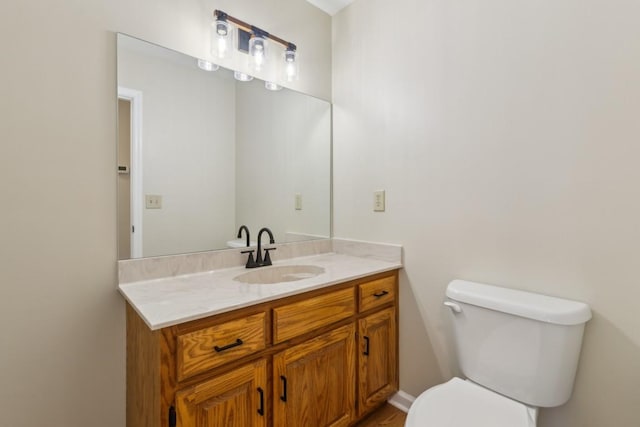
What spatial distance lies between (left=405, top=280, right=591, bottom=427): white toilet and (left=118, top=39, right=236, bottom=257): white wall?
47.0 inches

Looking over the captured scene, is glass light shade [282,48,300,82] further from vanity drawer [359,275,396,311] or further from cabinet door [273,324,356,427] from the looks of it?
cabinet door [273,324,356,427]

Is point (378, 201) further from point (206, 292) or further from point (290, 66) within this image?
point (206, 292)

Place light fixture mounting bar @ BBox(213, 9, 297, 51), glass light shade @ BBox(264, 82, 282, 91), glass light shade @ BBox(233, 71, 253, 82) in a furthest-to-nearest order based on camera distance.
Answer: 1. glass light shade @ BBox(264, 82, 282, 91)
2. glass light shade @ BBox(233, 71, 253, 82)
3. light fixture mounting bar @ BBox(213, 9, 297, 51)

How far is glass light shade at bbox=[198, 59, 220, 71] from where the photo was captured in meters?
1.49

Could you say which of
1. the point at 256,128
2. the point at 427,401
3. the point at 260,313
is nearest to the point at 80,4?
the point at 256,128

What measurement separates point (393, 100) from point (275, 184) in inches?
32.4

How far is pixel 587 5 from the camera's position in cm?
112

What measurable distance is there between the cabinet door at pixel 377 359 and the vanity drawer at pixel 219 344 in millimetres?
575

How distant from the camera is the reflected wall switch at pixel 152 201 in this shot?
136 cm

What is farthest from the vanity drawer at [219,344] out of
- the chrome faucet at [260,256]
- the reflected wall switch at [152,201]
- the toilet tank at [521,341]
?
the toilet tank at [521,341]

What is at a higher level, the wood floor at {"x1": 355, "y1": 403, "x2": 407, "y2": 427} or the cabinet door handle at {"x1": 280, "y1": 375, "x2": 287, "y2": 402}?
the cabinet door handle at {"x1": 280, "y1": 375, "x2": 287, "y2": 402}

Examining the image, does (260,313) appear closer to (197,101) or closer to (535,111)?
(197,101)

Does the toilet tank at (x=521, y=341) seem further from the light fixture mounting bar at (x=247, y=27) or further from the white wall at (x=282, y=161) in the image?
the light fixture mounting bar at (x=247, y=27)

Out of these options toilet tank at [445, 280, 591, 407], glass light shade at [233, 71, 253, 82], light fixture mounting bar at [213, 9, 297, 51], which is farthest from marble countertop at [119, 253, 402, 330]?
light fixture mounting bar at [213, 9, 297, 51]
